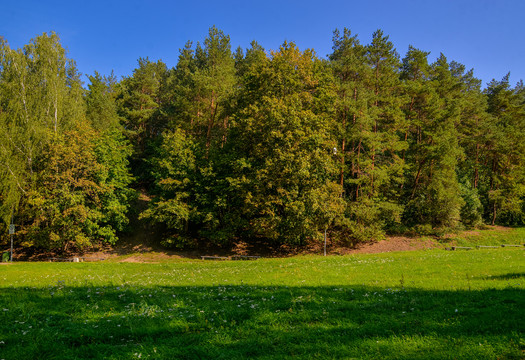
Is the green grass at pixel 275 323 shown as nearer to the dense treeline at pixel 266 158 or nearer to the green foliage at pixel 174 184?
the dense treeline at pixel 266 158

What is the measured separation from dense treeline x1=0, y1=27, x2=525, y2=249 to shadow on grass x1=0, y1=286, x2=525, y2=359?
2145 centimetres

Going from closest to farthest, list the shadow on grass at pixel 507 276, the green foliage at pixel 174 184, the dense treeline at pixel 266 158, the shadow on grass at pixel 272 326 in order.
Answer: the shadow on grass at pixel 272 326
the shadow on grass at pixel 507 276
the dense treeline at pixel 266 158
the green foliage at pixel 174 184

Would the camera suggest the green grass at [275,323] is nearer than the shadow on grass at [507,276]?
Yes

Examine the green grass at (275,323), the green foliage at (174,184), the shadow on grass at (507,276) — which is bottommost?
the shadow on grass at (507,276)

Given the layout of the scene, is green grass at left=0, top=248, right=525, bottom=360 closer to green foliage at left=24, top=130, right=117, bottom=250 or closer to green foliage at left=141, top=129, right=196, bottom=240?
green foliage at left=141, top=129, right=196, bottom=240

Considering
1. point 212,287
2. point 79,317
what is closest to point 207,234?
point 212,287

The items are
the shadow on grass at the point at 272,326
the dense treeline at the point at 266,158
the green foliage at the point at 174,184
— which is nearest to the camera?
the shadow on grass at the point at 272,326

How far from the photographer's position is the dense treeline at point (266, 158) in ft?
103

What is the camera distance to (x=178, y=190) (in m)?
37.6

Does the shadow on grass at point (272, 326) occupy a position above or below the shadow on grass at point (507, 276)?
above

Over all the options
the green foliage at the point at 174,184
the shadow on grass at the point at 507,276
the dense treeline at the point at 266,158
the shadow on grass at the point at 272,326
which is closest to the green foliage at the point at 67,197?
the dense treeline at the point at 266,158

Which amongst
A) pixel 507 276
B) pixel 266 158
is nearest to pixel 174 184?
pixel 266 158

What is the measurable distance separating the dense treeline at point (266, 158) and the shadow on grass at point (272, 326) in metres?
21.4

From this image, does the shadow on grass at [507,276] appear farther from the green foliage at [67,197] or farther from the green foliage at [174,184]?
the green foliage at [67,197]
